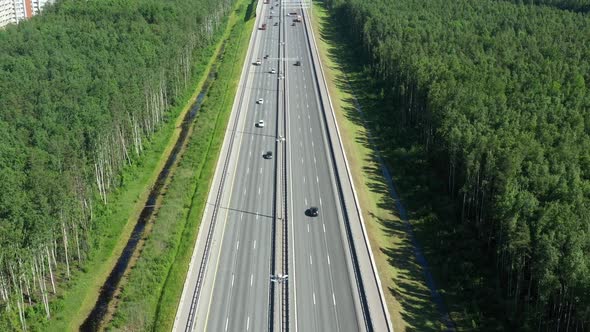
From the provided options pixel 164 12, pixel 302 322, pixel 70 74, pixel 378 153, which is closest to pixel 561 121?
pixel 378 153

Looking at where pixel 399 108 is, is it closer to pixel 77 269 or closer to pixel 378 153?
pixel 378 153

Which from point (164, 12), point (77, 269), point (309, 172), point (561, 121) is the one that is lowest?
point (77, 269)

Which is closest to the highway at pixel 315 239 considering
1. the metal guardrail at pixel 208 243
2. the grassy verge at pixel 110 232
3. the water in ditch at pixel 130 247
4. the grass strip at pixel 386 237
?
the grass strip at pixel 386 237

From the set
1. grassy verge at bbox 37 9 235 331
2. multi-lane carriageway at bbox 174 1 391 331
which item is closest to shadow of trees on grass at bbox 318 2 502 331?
multi-lane carriageway at bbox 174 1 391 331

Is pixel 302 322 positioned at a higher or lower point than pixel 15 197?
lower

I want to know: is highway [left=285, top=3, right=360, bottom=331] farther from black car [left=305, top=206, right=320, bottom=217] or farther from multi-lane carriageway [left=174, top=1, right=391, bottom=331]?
black car [left=305, top=206, right=320, bottom=217]

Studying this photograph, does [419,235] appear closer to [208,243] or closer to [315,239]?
[315,239]
